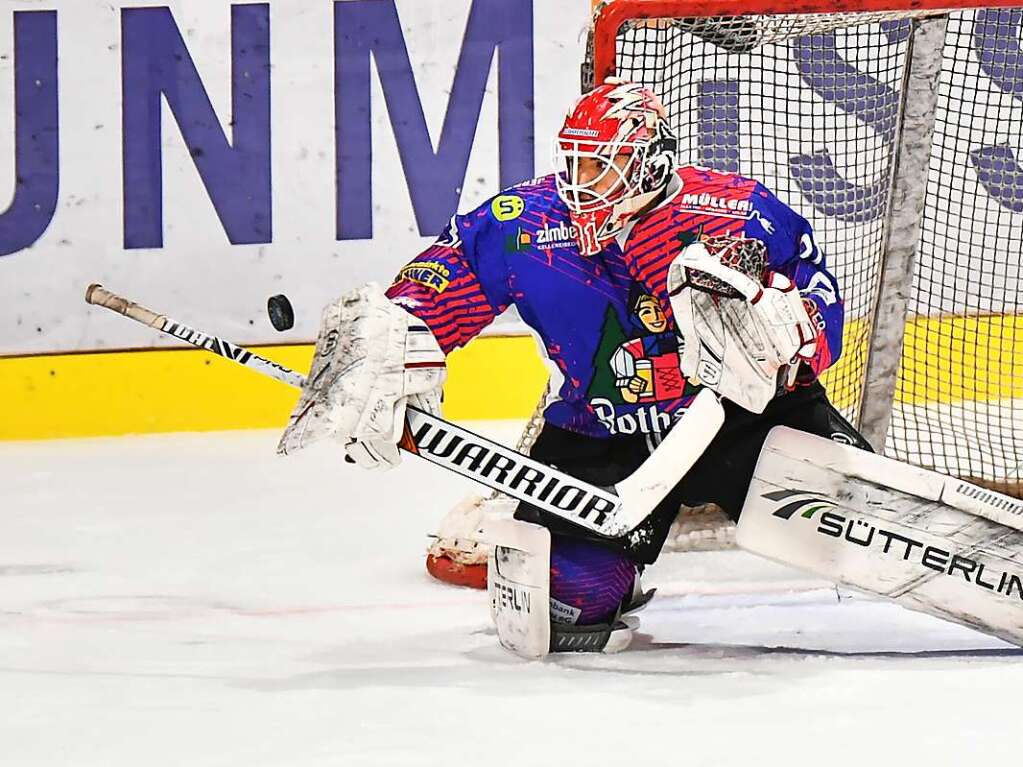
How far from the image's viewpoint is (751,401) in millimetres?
2336

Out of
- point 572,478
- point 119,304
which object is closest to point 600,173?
point 572,478

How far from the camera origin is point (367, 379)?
2373 millimetres

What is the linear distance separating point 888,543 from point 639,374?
45cm

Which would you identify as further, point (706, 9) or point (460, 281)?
point (706, 9)

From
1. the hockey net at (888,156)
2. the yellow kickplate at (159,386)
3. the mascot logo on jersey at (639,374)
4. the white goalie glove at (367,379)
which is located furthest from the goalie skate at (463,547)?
the yellow kickplate at (159,386)

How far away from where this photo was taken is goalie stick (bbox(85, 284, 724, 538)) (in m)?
2.36

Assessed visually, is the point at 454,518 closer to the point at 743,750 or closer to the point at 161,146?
the point at 743,750

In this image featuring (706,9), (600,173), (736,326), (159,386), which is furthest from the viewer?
(159,386)

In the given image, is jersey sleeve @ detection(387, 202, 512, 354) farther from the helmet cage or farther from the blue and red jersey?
the helmet cage

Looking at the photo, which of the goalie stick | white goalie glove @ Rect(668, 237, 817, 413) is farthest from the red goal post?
the goalie stick

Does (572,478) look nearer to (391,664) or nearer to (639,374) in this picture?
(639,374)

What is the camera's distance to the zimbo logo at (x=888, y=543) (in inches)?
95.7

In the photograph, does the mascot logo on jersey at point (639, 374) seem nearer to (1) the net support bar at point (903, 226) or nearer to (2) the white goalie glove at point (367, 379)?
(2) the white goalie glove at point (367, 379)

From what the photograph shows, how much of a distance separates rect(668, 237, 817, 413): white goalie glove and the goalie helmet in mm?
160
